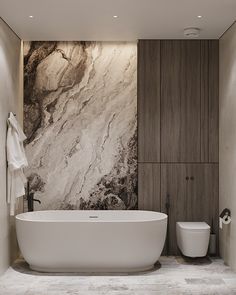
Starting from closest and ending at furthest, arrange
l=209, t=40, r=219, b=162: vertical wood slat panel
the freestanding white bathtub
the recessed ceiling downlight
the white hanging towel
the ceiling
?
the ceiling → the freestanding white bathtub → the white hanging towel → the recessed ceiling downlight → l=209, t=40, r=219, b=162: vertical wood slat panel

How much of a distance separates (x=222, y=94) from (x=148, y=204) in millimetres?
1691

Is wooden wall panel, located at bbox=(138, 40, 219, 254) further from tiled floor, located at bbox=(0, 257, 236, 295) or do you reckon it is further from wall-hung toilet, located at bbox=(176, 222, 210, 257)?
tiled floor, located at bbox=(0, 257, 236, 295)

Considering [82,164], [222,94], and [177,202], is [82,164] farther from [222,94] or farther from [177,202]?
[222,94]

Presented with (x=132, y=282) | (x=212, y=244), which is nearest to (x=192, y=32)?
(x=212, y=244)

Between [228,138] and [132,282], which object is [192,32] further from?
[132,282]

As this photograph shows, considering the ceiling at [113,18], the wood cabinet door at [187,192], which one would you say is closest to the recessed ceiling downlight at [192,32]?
the ceiling at [113,18]

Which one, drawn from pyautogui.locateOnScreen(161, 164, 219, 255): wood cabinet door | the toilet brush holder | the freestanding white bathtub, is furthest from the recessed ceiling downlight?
the toilet brush holder

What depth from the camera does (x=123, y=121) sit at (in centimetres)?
638

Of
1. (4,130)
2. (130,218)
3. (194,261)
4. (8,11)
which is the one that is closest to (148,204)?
(130,218)

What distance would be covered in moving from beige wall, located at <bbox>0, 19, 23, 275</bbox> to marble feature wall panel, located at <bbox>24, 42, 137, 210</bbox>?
1.27ft

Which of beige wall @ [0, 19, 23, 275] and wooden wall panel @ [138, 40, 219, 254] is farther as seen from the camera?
wooden wall panel @ [138, 40, 219, 254]

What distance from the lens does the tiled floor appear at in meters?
4.69

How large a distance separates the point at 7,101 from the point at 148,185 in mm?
2083

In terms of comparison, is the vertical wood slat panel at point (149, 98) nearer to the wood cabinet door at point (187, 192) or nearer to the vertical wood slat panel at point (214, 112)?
the wood cabinet door at point (187, 192)
